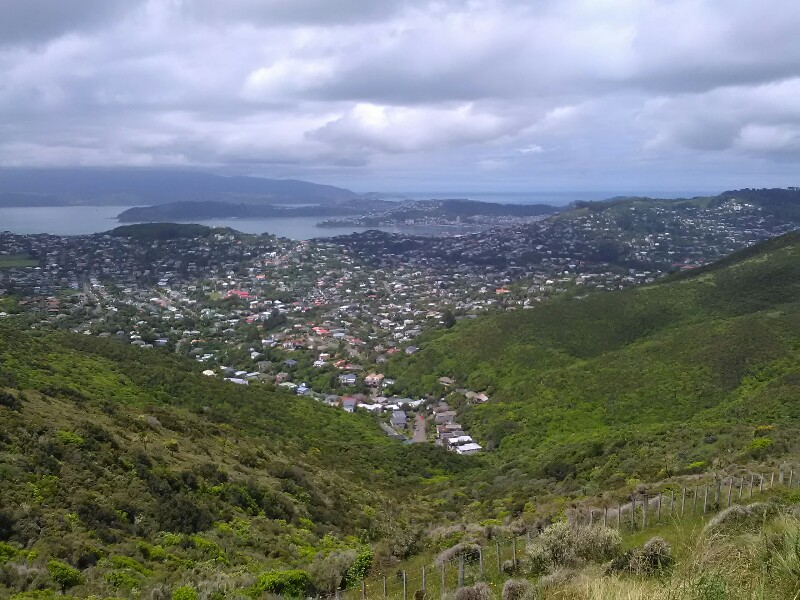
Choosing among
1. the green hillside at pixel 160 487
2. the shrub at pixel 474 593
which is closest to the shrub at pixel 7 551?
the green hillside at pixel 160 487

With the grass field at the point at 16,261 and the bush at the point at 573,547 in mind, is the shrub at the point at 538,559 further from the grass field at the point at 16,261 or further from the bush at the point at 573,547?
the grass field at the point at 16,261

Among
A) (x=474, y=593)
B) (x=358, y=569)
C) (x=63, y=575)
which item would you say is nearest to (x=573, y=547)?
(x=474, y=593)

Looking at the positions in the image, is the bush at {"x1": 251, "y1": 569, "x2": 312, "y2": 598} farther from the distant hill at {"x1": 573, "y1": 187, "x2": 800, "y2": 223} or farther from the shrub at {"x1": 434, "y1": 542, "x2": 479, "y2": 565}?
the distant hill at {"x1": 573, "y1": 187, "x2": 800, "y2": 223}

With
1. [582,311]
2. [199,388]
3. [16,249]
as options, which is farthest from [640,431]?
[16,249]

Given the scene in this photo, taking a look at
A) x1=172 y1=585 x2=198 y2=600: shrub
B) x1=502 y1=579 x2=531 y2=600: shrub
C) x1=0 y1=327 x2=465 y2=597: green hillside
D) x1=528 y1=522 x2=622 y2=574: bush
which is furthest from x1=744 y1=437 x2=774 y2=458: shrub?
x1=172 y1=585 x2=198 y2=600: shrub

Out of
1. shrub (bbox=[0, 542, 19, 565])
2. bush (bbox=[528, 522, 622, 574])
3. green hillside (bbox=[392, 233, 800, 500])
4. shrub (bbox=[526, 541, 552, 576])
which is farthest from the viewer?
green hillside (bbox=[392, 233, 800, 500])

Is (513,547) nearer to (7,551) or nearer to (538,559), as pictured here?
(538,559)

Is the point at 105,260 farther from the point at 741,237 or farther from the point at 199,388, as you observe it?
the point at 741,237
